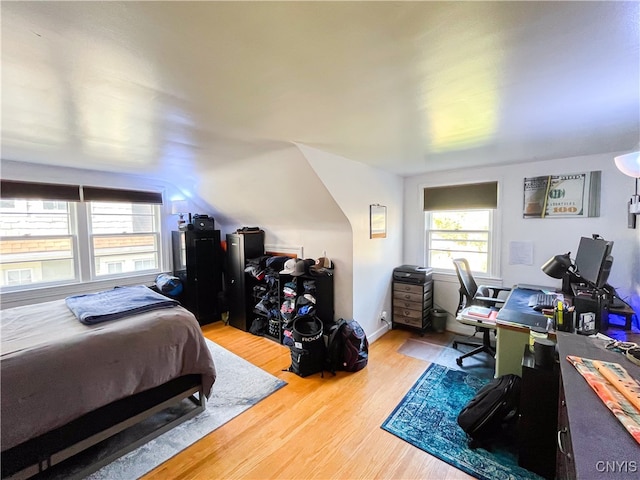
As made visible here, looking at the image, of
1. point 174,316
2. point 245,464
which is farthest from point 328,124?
point 245,464

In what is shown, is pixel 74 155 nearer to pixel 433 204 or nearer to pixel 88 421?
pixel 88 421

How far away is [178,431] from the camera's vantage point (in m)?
2.06

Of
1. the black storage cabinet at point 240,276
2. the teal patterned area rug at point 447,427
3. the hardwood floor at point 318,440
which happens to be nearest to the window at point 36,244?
the black storage cabinet at point 240,276

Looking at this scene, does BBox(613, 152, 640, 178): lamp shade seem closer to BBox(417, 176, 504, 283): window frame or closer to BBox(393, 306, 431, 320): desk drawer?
BBox(417, 176, 504, 283): window frame

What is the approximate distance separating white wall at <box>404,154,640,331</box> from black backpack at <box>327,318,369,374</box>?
1.74 metres

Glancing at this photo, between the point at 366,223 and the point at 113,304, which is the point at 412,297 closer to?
the point at 366,223

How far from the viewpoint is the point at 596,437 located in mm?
834

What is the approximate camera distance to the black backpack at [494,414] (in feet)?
6.18

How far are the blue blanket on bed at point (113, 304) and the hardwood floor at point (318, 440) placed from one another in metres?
1.13

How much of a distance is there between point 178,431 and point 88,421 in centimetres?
62

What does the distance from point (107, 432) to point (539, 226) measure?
461 cm

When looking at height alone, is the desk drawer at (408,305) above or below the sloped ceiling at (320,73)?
below

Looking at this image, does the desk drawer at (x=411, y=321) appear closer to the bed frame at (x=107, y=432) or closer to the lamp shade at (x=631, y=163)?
the lamp shade at (x=631, y=163)

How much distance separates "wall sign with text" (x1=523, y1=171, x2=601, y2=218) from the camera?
9.68ft
